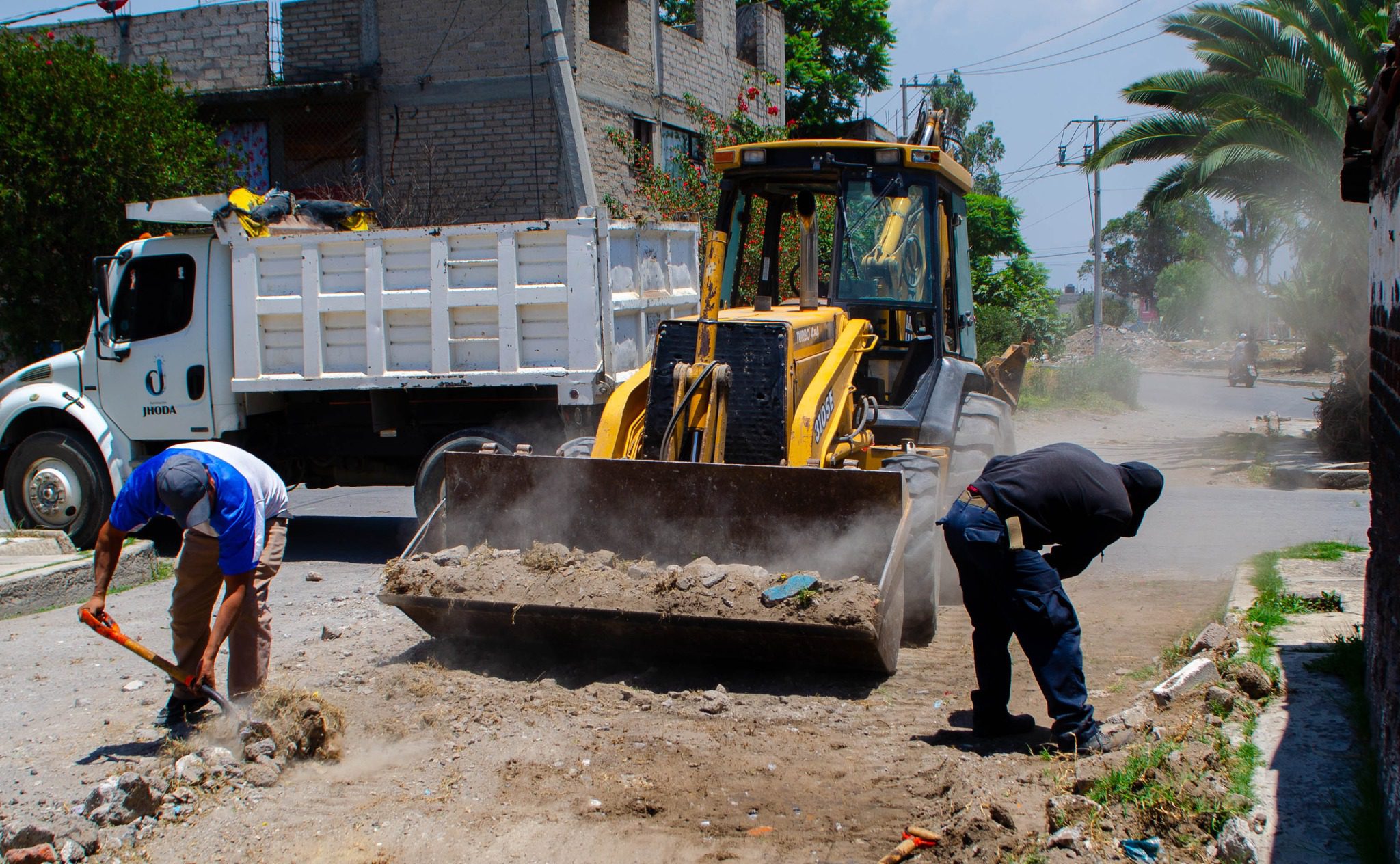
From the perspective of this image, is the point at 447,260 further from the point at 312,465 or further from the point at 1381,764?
the point at 1381,764

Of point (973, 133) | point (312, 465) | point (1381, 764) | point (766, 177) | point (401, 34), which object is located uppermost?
point (973, 133)

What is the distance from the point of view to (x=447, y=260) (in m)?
8.80

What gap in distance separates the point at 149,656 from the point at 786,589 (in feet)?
9.21

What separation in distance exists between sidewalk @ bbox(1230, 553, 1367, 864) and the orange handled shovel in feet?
13.5

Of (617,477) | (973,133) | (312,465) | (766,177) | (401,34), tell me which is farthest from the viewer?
(973,133)

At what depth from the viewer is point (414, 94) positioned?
1569 centimetres

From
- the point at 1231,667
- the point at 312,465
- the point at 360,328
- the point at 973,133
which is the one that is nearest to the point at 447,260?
the point at 360,328

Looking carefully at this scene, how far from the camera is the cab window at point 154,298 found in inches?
374

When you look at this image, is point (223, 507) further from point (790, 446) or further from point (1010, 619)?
point (1010, 619)

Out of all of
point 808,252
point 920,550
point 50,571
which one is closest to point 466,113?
point 50,571

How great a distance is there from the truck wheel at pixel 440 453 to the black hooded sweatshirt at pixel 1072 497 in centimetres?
475

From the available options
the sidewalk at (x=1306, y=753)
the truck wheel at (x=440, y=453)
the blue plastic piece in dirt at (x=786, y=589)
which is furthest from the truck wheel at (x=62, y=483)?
the sidewalk at (x=1306, y=753)

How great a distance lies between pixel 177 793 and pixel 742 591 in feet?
8.28

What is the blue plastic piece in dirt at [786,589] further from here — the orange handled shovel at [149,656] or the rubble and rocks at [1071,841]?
the orange handled shovel at [149,656]
